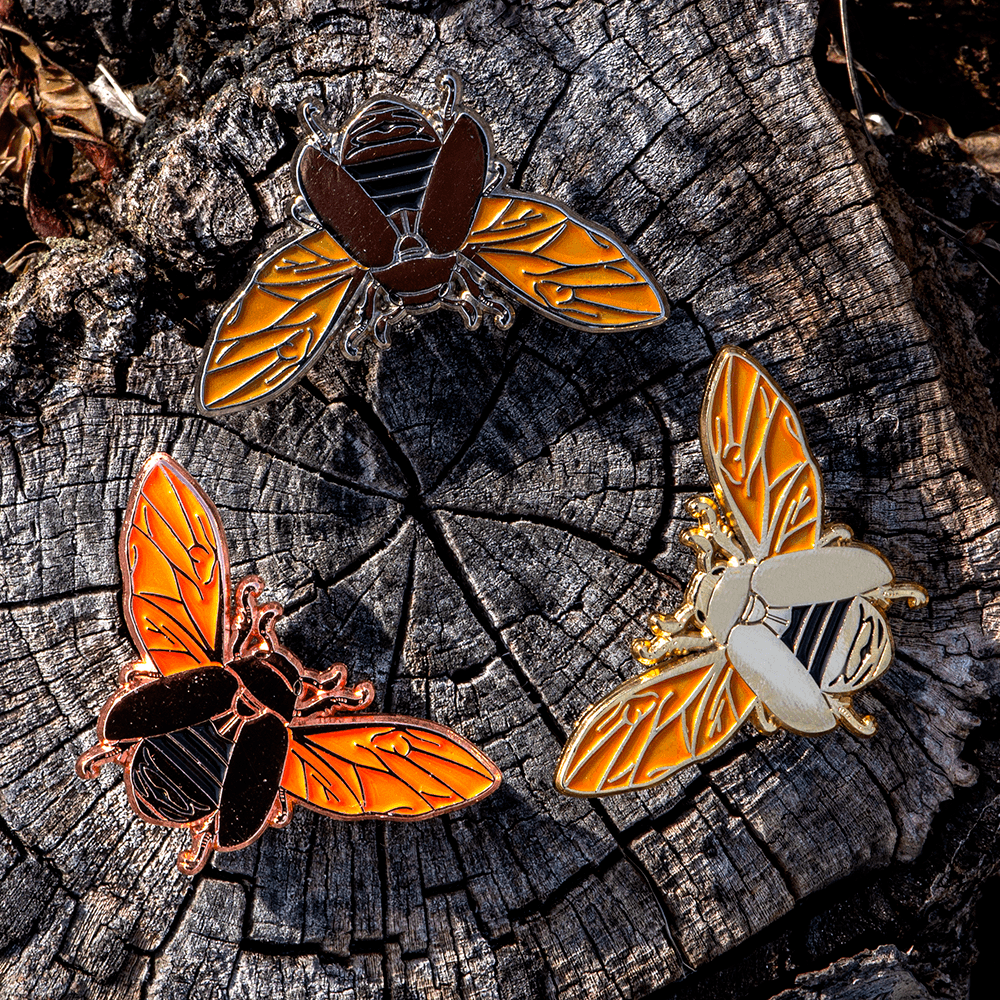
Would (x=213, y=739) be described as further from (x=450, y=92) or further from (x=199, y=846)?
(x=450, y=92)

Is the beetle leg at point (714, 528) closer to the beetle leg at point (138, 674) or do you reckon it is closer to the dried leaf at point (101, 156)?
the beetle leg at point (138, 674)

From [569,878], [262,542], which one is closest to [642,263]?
[262,542]

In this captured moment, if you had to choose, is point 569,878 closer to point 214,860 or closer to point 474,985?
point 474,985

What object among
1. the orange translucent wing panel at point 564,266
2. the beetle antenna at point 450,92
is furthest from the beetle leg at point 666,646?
the beetle antenna at point 450,92

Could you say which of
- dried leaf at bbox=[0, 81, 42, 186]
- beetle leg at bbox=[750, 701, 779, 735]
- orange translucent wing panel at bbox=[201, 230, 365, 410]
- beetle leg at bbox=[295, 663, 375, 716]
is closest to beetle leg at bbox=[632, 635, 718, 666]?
beetle leg at bbox=[750, 701, 779, 735]

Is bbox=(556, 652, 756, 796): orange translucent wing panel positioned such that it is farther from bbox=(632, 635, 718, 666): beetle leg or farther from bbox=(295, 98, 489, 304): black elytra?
bbox=(295, 98, 489, 304): black elytra

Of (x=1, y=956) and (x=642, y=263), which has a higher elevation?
(x=642, y=263)
